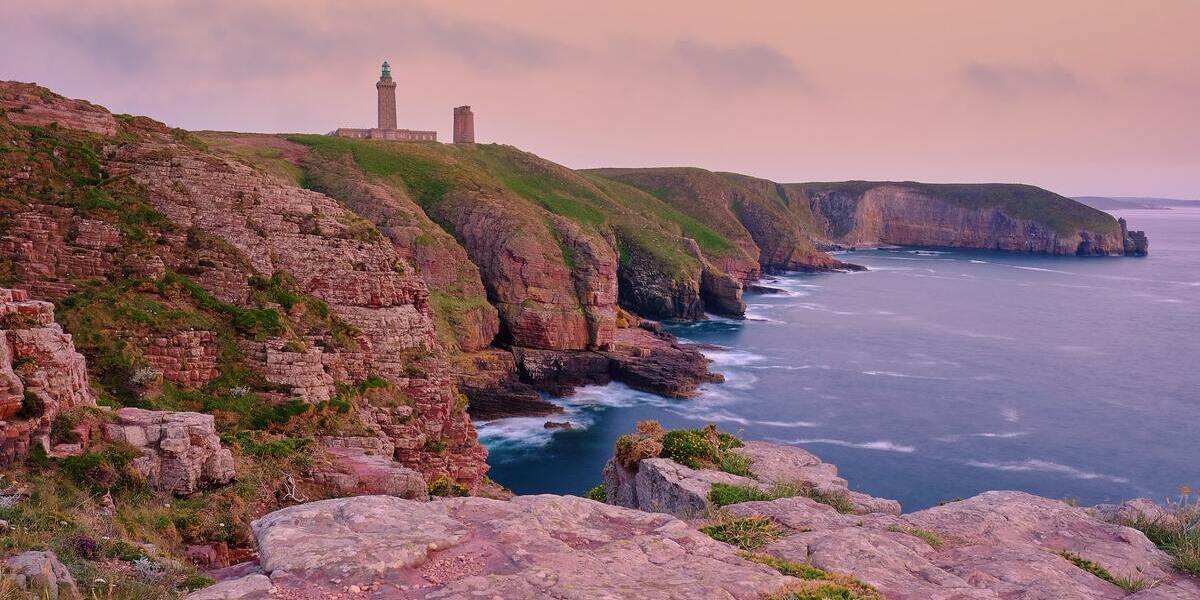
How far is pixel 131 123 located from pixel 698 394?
142 ft

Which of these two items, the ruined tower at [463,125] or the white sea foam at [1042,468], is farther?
the ruined tower at [463,125]

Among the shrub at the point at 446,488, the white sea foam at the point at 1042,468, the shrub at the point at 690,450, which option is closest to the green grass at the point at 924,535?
the shrub at the point at 690,450

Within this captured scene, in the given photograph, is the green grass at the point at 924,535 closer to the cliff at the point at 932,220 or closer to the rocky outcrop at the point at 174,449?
the rocky outcrop at the point at 174,449

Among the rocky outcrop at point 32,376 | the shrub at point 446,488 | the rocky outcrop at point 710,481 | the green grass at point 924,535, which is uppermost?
the rocky outcrop at point 32,376

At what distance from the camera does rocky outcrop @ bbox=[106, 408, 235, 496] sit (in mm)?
14609

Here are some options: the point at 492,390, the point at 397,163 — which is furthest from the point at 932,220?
the point at 492,390

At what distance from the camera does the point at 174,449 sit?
49.1ft

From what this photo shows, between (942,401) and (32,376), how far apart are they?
58.1m

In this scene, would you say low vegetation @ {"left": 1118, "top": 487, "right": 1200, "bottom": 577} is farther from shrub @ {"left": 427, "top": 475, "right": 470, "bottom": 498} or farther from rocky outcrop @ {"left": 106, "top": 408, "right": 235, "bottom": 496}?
rocky outcrop @ {"left": 106, "top": 408, "right": 235, "bottom": 496}

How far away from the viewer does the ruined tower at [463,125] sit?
120 metres

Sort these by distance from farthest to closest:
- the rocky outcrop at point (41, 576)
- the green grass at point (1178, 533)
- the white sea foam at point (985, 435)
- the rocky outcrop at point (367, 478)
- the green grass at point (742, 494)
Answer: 1. the white sea foam at point (985, 435)
2. the rocky outcrop at point (367, 478)
3. the green grass at point (742, 494)
4. the green grass at point (1178, 533)
5. the rocky outcrop at point (41, 576)

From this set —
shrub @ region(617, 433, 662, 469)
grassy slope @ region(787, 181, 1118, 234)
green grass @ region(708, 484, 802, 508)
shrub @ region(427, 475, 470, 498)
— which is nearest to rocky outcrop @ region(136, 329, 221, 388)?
shrub @ region(427, 475, 470, 498)

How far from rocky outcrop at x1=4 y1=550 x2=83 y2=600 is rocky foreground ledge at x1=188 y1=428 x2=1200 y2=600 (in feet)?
5.32

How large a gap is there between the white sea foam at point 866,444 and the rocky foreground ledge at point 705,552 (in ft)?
116
